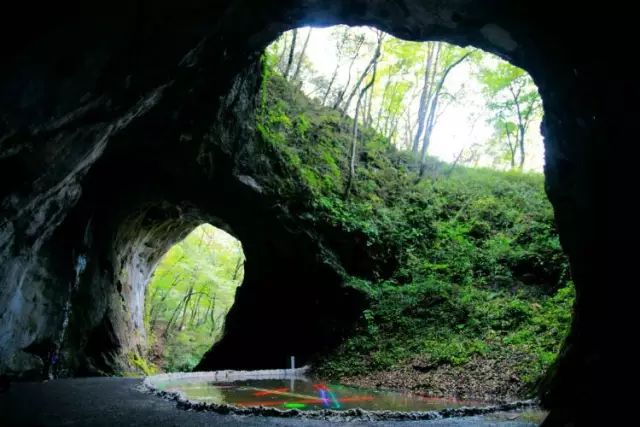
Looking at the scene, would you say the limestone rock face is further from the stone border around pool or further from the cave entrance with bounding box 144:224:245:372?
the cave entrance with bounding box 144:224:245:372

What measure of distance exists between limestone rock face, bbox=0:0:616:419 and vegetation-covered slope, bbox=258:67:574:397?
1335mm

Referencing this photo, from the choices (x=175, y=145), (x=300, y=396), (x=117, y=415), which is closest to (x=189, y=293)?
(x=175, y=145)

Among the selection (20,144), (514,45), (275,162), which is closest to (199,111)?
(275,162)

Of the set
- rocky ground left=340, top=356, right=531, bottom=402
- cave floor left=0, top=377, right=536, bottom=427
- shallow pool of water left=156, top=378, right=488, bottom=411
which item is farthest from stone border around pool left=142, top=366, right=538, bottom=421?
rocky ground left=340, top=356, right=531, bottom=402

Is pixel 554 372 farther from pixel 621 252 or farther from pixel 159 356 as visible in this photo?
pixel 159 356

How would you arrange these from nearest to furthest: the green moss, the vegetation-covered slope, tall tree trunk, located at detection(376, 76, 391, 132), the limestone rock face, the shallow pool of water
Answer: the limestone rock face < the shallow pool of water < the vegetation-covered slope < the green moss < tall tree trunk, located at detection(376, 76, 391, 132)

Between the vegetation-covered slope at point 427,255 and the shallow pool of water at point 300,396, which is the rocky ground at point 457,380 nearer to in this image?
the vegetation-covered slope at point 427,255

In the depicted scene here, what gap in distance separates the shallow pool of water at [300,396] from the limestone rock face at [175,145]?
2.17 metres

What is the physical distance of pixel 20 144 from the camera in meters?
6.07

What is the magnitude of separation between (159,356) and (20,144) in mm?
20073

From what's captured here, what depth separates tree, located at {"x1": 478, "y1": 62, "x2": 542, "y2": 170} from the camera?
20.8m

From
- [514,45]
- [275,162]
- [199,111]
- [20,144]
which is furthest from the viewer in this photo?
[275,162]

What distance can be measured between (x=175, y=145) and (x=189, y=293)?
17.4 m

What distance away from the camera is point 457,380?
9352 mm
